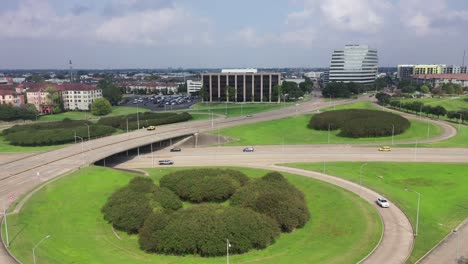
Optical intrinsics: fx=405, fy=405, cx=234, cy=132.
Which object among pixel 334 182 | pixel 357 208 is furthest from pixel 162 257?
pixel 334 182

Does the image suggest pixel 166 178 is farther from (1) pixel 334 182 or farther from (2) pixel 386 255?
(2) pixel 386 255

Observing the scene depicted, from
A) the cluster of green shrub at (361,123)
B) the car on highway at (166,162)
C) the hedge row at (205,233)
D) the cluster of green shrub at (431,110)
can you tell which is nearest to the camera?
the hedge row at (205,233)

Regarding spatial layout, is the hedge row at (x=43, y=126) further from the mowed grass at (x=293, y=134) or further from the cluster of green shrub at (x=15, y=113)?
the mowed grass at (x=293, y=134)

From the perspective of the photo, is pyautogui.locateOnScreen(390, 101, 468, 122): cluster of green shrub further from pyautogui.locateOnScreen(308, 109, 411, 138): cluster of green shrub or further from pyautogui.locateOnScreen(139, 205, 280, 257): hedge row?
pyautogui.locateOnScreen(139, 205, 280, 257): hedge row

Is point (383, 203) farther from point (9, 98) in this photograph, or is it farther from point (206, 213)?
point (9, 98)

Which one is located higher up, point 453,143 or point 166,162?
point 453,143

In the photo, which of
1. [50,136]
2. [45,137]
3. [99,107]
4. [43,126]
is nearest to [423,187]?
[50,136]

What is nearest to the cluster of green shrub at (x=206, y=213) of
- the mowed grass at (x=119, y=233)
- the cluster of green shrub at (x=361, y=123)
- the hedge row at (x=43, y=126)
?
the mowed grass at (x=119, y=233)
